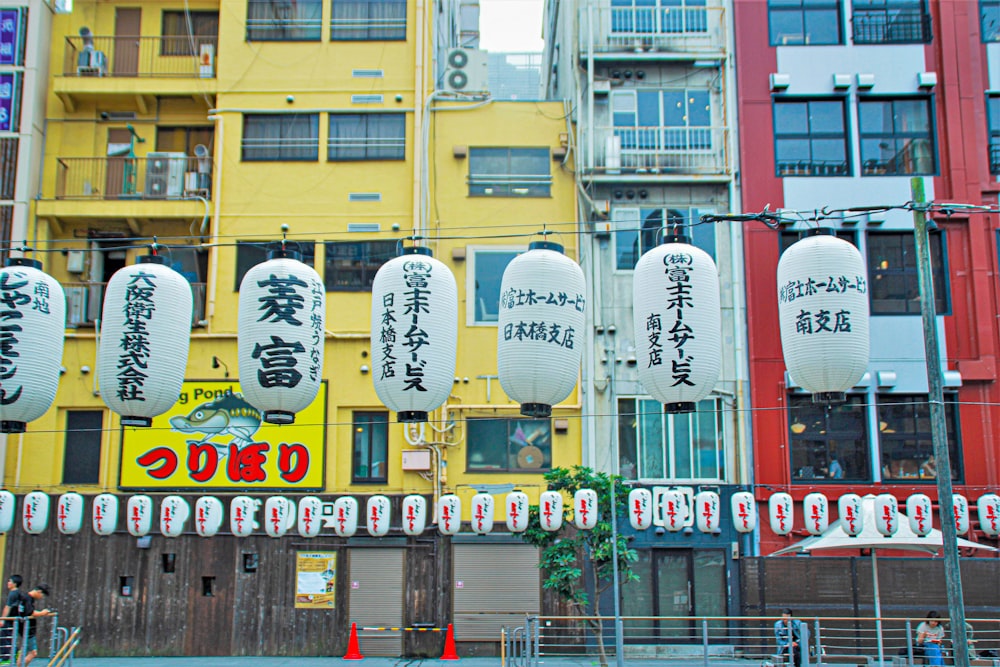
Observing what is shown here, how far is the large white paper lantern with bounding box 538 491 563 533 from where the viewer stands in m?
21.0

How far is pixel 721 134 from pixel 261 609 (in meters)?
17.4

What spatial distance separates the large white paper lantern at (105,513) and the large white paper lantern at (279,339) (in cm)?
934

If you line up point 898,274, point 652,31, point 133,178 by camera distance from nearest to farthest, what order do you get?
point 898,274, point 652,31, point 133,178

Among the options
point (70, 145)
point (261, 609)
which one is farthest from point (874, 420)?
point (70, 145)

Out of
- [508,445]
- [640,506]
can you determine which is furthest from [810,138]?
[508,445]

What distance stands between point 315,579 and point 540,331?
41.0ft

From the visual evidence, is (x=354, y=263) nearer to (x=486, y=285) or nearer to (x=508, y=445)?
(x=486, y=285)

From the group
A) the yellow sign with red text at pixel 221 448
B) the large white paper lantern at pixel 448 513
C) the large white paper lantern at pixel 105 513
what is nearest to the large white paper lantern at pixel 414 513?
the large white paper lantern at pixel 448 513

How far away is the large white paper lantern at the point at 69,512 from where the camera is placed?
72.4 ft

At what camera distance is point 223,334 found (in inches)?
979

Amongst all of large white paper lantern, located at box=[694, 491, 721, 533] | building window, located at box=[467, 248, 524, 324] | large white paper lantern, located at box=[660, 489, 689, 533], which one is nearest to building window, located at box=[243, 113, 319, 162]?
building window, located at box=[467, 248, 524, 324]

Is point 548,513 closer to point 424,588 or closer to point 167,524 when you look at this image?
point 424,588

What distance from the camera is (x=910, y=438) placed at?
2375 cm

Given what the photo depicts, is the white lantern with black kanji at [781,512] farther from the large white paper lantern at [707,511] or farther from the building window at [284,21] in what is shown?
the building window at [284,21]
